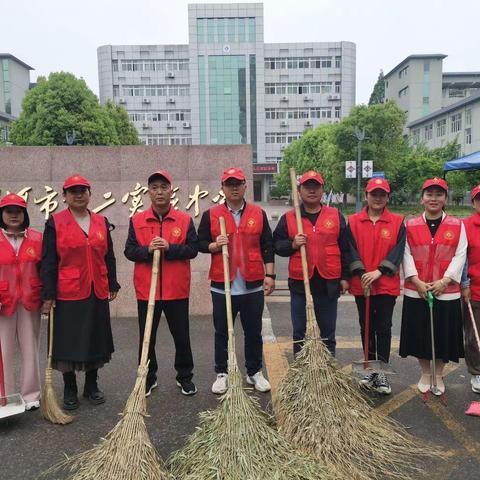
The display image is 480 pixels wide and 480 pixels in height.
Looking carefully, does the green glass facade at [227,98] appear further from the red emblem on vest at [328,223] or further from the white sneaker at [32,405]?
the white sneaker at [32,405]

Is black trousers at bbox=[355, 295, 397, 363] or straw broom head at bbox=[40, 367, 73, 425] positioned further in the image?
black trousers at bbox=[355, 295, 397, 363]

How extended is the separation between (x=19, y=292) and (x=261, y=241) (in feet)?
6.48

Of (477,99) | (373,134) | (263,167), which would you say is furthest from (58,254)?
(263,167)

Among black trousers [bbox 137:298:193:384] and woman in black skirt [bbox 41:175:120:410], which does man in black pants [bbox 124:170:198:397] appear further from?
woman in black skirt [bbox 41:175:120:410]

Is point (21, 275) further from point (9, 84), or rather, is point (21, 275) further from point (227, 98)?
point (9, 84)

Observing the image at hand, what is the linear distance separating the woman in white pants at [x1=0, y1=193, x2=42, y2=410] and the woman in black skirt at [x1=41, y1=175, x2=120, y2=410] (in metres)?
0.10

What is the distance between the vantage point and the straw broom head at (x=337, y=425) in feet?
8.88

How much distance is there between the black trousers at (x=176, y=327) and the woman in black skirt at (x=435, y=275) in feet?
6.28

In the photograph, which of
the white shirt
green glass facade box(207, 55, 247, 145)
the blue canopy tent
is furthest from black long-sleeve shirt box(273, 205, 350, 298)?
green glass facade box(207, 55, 247, 145)

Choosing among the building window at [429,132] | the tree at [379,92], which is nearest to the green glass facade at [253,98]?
the tree at [379,92]

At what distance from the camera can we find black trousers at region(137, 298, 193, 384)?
3.67 m

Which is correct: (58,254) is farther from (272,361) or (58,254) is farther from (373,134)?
(373,134)

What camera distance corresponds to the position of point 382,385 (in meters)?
3.80

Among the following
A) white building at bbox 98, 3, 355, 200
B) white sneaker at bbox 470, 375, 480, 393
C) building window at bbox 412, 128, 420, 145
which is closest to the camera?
white sneaker at bbox 470, 375, 480, 393
